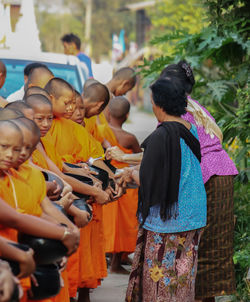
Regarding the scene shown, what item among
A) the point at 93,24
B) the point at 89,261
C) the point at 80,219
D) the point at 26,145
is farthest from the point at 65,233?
the point at 93,24

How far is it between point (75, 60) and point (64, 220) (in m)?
5.32

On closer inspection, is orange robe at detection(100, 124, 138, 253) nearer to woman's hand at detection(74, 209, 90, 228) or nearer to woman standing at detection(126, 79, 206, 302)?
woman standing at detection(126, 79, 206, 302)

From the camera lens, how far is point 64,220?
3768 mm

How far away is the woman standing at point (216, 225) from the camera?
551cm

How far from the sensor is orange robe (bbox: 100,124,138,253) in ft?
23.8

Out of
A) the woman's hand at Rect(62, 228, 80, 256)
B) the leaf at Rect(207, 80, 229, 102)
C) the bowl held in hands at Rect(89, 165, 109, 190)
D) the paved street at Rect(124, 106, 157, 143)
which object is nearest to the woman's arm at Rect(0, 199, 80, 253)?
the woman's hand at Rect(62, 228, 80, 256)

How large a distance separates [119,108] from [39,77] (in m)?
1.36

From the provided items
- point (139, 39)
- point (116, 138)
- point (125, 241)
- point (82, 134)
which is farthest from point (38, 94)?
point (139, 39)

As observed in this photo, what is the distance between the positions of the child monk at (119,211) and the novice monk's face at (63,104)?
1.87 m

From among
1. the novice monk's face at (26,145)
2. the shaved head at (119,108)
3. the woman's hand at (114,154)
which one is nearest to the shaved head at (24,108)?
the novice monk's face at (26,145)

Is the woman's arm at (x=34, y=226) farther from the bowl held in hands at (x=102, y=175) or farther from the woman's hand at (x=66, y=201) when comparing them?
the bowl held in hands at (x=102, y=175)

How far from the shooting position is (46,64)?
8391 millimetres

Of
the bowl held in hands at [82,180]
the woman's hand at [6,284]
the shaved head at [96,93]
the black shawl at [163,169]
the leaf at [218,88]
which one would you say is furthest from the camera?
the leaf at [218,88]

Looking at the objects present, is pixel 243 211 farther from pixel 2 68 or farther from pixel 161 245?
pixel 2 68
